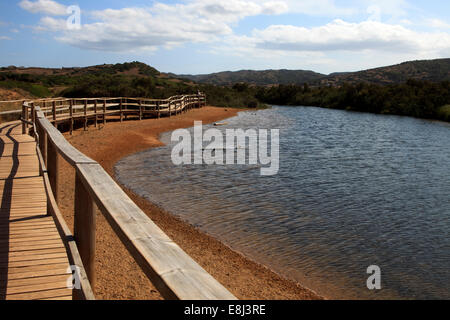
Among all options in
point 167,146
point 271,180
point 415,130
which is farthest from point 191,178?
point 415,130

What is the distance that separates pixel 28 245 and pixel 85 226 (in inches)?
61.6

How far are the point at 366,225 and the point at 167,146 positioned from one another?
11613 millimetres

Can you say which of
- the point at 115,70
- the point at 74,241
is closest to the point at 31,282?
the point at 74,241

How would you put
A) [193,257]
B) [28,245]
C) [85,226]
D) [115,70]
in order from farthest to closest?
[115,70], [193,257], [28,245], [85,226]

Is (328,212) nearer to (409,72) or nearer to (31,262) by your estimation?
(31,262)

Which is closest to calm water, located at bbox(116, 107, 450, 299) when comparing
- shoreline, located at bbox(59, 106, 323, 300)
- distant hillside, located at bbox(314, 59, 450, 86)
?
shoreline, located at bbox(59, 106, 323, 300)

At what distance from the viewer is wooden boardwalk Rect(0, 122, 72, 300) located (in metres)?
3.47

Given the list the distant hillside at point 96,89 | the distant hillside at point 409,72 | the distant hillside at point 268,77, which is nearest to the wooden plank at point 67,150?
the distant hillside at point 96,89

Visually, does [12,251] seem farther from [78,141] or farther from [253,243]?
[78,141]

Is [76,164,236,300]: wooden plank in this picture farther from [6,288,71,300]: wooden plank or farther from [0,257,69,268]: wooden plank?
[0,257,69,268]: wooden plank

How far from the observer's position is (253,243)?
24.4 ft

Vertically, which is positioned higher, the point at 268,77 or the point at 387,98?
the point at 268,77

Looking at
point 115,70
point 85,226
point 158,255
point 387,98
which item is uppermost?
point 115,70

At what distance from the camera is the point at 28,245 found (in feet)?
14.3
